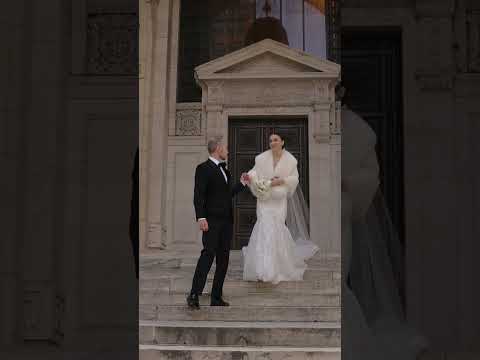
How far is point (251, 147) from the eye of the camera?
14.2 ft

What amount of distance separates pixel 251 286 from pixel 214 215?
47 cm

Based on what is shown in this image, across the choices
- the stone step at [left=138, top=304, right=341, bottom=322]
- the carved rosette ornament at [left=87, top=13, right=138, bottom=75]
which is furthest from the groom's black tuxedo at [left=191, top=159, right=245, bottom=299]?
the carved rosette ornament at [left=87, top=13, right=138, bottom=75]

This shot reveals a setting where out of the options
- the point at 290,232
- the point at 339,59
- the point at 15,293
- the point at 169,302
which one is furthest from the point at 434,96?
the point at 15,293

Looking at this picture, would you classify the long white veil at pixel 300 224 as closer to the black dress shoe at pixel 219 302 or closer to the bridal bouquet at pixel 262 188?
the bridal bouquet at pixel 262 188

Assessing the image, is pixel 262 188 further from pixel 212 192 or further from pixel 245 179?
pixel 212 192

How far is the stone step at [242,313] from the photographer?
417 centimetres

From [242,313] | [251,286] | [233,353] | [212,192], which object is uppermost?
[212,192]

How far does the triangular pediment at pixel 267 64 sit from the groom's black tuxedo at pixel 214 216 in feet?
1.81

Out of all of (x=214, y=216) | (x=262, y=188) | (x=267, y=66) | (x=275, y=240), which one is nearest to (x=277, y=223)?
(x=275, y=240)

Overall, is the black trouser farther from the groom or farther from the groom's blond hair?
the groom's blond hair

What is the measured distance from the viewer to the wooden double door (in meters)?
4.27

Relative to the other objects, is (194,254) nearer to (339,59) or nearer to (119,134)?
(119,134)

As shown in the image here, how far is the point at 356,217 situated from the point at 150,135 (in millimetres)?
1321

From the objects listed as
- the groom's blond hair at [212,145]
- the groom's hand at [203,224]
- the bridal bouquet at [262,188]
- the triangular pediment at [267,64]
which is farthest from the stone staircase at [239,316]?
the triangular pediment at [267,64]
